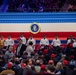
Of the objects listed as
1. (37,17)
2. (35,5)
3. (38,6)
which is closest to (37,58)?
(37,17)

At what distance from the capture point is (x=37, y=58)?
441 inches

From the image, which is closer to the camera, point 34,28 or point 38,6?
point 34,28

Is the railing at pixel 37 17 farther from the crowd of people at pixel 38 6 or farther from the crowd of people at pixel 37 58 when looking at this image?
the crowd of people at pixel 37 58

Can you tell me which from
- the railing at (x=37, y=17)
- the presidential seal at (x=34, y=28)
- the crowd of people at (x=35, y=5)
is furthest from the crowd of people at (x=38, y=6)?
the presidential seal at (x=34, y=28)

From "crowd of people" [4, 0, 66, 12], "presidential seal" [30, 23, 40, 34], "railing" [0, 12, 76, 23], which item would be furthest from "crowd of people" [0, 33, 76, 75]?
"crowd of people" [4, 0, 66, 12]

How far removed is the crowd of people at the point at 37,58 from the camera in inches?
325

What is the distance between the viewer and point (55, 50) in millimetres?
13602

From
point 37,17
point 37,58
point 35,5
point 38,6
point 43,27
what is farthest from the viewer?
point 35,5

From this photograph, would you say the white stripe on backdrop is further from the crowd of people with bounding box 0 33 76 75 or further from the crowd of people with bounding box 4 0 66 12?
the crowd of people with bounding box 4 0 66 12

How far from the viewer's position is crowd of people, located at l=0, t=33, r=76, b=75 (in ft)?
27.1

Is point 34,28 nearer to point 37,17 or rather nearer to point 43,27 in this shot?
point 43,27

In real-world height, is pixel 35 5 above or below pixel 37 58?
above

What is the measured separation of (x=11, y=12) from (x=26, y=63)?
10837mm

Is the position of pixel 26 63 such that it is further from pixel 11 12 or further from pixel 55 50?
pixel 11 12
